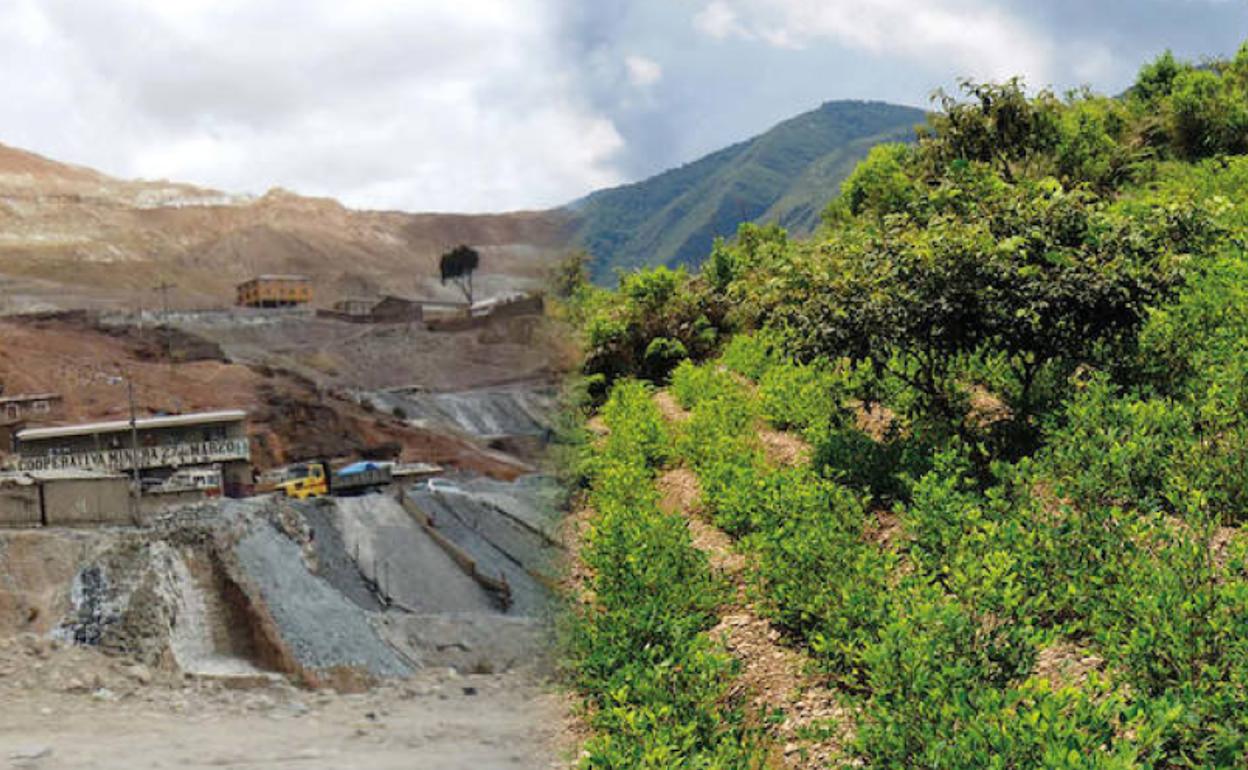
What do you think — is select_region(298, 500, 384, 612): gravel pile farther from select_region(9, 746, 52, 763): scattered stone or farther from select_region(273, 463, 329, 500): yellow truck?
select_region(273, 463, 329, 500): yellow truck

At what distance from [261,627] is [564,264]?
5.38 feet

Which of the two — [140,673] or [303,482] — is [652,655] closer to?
[140,673]

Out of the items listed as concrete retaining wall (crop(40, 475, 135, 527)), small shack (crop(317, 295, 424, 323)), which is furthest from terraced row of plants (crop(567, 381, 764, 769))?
small shack (crop(317, 295, 424, 323))

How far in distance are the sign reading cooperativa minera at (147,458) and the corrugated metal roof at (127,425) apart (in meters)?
0.22

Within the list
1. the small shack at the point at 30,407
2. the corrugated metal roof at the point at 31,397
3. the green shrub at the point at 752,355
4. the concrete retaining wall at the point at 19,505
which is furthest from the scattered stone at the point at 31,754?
the corrugated metal roof at the point at 31,397

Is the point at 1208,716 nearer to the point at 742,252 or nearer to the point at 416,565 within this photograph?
the point at 416,565

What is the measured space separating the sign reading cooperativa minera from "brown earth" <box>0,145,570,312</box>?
83.0 inches

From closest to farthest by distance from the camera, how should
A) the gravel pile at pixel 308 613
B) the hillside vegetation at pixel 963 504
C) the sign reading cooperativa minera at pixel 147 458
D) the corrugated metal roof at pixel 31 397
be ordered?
the gravel pile at pixel 308 613
the hillside vegetation at pixel 963 504
the sign reading cooperativa minera at pixel 147 458
the corrugated metal roof at pixel 31 397

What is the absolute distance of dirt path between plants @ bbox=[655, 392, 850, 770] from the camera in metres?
3.99

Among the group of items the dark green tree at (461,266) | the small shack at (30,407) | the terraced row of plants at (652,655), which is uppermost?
the dark green tree at (461,266)

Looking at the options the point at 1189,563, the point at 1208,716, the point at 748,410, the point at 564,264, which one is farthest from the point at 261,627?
the point at 748,410

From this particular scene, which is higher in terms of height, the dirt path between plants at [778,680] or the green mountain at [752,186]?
the green mountain at [752,186]

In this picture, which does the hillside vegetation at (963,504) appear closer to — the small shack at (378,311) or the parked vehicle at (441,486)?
the parked vehicle at (441,486)

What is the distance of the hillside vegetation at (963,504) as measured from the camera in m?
3.36
